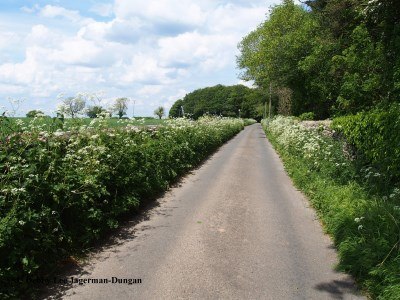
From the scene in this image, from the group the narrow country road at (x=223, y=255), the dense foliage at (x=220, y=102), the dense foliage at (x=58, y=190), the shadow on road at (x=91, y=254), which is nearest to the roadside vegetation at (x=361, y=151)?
the narrow country road at (x=223, y=255)

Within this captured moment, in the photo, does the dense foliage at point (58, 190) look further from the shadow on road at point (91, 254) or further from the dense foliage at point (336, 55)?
the dense foliage at point (336, 55)

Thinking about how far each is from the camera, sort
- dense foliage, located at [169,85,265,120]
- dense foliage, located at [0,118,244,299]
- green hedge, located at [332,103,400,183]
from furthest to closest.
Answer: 1. dense foliage, located at [169,85,265,120]
2. green hedge, located at [332,103,400,183]
3. dense foliage, located at [0,118,244,299]

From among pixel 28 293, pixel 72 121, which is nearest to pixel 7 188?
pixel 28 293

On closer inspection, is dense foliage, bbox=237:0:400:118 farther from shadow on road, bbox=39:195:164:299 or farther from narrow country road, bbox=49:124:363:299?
shadow on road, bbox=39:195:164:299

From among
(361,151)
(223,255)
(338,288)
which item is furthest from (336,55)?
(338,288)

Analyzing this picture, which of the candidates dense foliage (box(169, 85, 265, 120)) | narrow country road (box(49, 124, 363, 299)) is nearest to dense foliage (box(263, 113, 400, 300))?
narrow country road (box(49, 124, 363, 299))

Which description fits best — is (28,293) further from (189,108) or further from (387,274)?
(189,108)

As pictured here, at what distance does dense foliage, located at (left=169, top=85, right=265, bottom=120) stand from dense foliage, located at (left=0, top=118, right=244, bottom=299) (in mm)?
109941

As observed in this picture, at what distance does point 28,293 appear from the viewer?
491cm

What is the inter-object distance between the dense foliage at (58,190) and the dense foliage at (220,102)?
109941mm

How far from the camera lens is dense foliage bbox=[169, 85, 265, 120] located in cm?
13075

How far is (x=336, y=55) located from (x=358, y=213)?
697 inches

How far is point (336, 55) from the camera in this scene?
22.0 meters

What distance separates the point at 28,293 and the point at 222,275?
9.70ft
